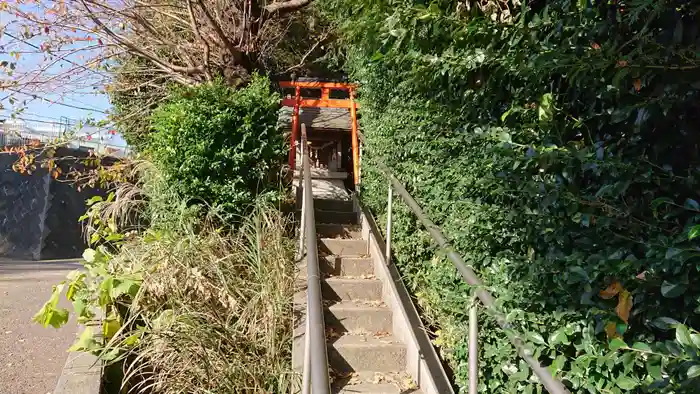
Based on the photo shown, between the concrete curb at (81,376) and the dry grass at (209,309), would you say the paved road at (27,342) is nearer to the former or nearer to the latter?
the concrete curb at (81,376)

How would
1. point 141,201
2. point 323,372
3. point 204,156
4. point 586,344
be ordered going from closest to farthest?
point 323,372 → point 586,344 → point 204,156 → point 141,201

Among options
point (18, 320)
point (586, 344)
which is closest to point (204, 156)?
point (18, 320)

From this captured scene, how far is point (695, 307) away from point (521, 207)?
821mm

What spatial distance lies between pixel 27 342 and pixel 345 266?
3.31 metres

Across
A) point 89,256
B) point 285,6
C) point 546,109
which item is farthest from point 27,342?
point 546,109

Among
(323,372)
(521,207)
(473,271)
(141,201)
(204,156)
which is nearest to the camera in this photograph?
(323,372)

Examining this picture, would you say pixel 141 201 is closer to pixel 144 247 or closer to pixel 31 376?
pixel 144 247

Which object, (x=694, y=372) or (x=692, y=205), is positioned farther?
(x=692, y=205)

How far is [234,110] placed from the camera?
5.47 meters

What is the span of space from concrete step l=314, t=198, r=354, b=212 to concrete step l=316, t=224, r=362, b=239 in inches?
23.7

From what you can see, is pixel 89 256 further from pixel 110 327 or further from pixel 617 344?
pixel 617 344

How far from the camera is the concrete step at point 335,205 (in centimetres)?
620

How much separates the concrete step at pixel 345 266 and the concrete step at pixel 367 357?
1.16m

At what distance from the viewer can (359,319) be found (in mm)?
3904
